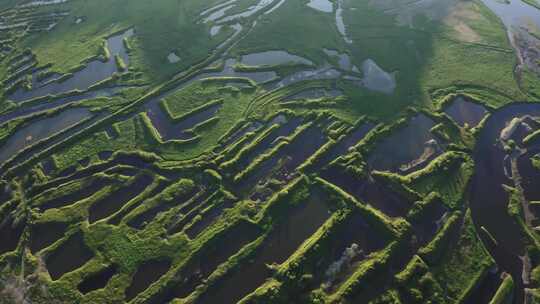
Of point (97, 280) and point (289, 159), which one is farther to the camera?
point (289, 159)

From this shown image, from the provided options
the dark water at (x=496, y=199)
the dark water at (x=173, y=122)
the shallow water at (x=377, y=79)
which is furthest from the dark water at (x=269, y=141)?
the dark water at (x=496, y=199)

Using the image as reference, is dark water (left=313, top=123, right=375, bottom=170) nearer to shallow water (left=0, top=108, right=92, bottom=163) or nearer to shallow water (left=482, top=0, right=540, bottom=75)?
shallow water (left=482, top=0, right=540, bottom=75)

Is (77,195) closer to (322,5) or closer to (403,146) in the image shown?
(403,146)

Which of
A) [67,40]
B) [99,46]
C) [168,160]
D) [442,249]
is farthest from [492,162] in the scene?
[67,40]

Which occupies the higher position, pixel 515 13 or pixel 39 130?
pixel 39 130

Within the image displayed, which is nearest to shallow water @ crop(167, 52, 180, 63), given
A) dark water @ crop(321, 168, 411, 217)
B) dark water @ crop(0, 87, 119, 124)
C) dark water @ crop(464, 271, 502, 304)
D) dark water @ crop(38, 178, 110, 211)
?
dark water @ crop(0, 87, 119, 124)

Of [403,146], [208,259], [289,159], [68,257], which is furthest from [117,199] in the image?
[403,146]
